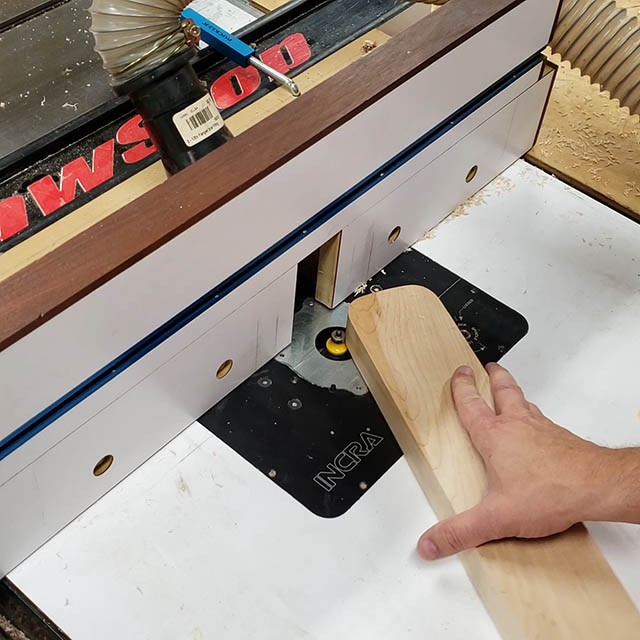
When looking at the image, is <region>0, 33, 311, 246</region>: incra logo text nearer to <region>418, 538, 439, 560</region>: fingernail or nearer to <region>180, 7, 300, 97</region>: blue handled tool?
<region>180, 7, 300, 97</region>: blue handled tool

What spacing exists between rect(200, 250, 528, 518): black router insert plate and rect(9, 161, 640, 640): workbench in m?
0.02

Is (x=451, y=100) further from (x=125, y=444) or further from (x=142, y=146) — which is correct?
(x=125, y=444)

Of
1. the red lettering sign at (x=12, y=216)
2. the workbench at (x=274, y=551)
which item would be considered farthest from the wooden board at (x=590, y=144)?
the red lettering sign at (x=12, y=216)

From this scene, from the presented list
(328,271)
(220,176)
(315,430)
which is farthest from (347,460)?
(220,176)

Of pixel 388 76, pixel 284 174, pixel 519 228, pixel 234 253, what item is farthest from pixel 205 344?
pixel 519 228

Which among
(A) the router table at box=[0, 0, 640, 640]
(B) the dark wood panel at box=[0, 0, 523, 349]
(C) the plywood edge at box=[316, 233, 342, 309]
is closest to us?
(B) the dark wood panel at box=[0, 0, 523, 349]

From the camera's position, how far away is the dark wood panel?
0.80m

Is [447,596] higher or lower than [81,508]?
lower

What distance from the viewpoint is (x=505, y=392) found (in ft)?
3.56

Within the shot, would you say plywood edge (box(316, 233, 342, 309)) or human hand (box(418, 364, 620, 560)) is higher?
plywood edge (box(316, 233, 342, 309))

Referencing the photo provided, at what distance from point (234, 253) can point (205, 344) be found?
133 millimetres

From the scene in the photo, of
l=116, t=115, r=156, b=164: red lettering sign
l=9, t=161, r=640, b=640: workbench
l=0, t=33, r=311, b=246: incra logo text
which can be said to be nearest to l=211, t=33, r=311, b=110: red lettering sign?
l=0, t=33, r=311, b=246: incra logo text

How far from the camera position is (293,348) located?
48.3 inches

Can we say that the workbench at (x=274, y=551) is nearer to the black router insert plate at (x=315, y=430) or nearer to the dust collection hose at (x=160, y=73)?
the black router insert plate at (x=315, y=430)
